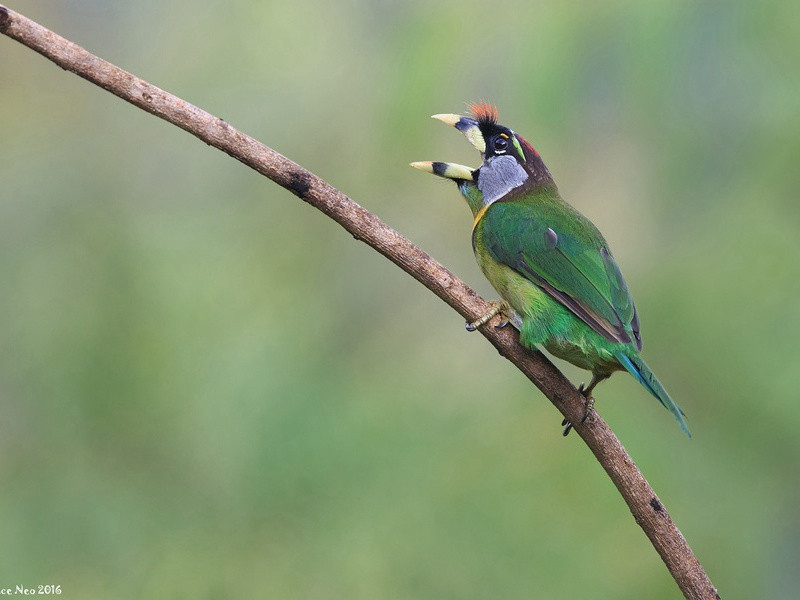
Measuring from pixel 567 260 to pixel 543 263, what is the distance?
8 centimetres

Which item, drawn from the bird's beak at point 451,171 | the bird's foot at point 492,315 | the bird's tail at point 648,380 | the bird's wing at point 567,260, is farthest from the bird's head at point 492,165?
the bird's tail at point 648,380

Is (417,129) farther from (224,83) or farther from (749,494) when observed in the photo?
(749,494)

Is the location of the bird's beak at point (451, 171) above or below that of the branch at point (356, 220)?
above

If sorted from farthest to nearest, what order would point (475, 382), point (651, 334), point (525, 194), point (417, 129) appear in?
1. point (475, 382)
2. point (651, 334)
3. point (417, 129)
4. point (525, 194)

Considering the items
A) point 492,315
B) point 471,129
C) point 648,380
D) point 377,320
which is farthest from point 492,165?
point 377,320

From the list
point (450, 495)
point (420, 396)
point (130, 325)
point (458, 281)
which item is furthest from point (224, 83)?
point (458, 281)

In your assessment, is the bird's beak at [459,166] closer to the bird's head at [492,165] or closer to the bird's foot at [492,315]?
the bird's head at [492,165]

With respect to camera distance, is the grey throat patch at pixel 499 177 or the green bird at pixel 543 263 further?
the grey throat patch at pixel 499 177

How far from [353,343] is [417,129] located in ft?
3.70

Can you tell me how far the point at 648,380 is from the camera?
2602 mm

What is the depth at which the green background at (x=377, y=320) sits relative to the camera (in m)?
3.83

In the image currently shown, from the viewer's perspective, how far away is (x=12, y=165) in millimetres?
4586

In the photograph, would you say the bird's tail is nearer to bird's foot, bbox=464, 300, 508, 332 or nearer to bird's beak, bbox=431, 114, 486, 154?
bird's foot, bbox=464, 300, 508, 332

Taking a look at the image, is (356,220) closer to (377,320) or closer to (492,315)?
(492,315)
